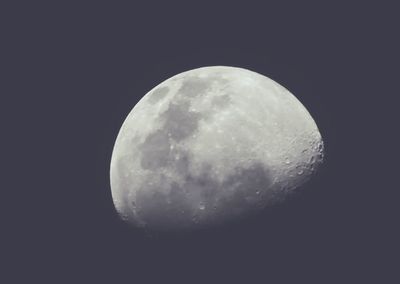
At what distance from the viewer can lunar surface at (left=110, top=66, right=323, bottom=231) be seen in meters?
9.86

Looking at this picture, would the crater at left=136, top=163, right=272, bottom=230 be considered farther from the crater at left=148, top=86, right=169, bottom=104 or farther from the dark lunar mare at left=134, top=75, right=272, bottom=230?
the crater at left=148, top=86, right=169, bottom=104

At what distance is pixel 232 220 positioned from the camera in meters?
9.87

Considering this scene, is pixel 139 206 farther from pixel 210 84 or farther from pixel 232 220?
pixel 210 84

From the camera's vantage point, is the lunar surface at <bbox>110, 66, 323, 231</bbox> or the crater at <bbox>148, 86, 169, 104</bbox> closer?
the lunar surface at <bbox>110, 66, 323, 231</bbox>

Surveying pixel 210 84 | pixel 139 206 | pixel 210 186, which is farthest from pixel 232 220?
pixel 210 84

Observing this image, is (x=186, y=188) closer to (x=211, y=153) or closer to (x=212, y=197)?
(x=212, y=197)

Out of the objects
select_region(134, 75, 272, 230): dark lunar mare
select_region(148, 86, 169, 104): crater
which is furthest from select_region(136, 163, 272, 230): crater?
select_region(148, 86, 169, 104): crater

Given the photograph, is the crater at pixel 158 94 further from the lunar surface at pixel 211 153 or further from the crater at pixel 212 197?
the crater at pixel 212 197

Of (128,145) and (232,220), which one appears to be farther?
(128,145)

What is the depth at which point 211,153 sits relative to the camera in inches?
391

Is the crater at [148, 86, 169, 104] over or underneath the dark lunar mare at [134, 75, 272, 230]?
over

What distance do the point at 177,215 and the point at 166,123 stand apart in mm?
1387

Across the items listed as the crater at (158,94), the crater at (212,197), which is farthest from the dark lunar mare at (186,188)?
the crater at (158,94)

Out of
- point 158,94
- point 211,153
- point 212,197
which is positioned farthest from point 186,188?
point 158,94
